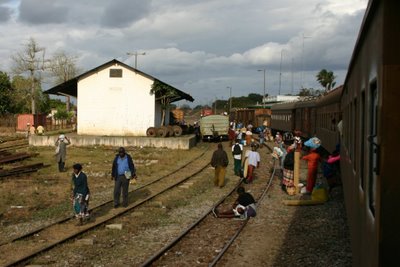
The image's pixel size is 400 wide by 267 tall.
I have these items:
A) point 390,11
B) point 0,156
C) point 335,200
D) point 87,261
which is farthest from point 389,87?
point 0,156

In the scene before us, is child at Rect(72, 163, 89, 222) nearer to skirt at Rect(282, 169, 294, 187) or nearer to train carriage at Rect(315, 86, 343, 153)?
skirt at Rect(282, 169, 294, 187)

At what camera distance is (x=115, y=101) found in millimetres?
35969

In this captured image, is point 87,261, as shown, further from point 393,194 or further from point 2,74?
point 2,74

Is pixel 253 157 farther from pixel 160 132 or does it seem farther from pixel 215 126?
pixel 215 126

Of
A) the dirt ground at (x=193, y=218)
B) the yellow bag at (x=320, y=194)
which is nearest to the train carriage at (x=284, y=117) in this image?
the dirt ground at (x=193, y=218)

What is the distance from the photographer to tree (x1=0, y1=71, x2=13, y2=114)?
62375 millimetres

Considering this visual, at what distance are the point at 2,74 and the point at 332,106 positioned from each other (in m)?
55.5

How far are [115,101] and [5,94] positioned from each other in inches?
1280

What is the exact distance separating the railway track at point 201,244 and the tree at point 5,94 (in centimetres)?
5623

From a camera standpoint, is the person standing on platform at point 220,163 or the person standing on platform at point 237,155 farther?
the person standing on platform at point 237,155

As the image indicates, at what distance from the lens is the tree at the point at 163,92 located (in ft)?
117

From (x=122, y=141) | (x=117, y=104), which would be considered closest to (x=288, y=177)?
(x=122, y=141)

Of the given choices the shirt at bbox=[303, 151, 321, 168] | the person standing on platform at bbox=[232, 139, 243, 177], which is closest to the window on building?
the person standing on platform at bbox=[232, 139, 243, 177]

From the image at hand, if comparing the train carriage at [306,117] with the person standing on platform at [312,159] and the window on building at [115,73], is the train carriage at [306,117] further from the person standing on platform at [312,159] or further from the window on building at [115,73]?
the window on building at [115,73]
